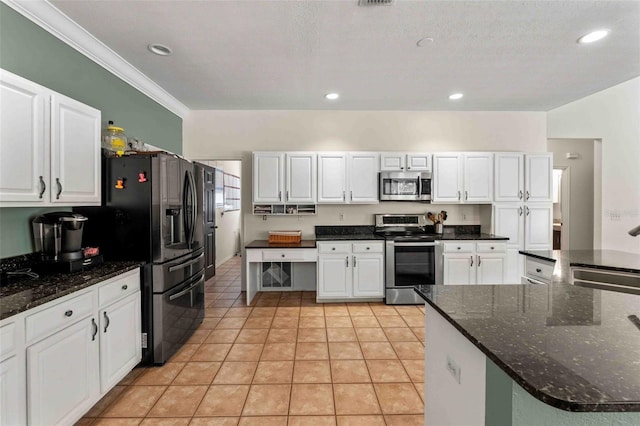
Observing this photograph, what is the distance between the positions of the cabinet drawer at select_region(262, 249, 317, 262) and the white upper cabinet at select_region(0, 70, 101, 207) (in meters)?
2.06

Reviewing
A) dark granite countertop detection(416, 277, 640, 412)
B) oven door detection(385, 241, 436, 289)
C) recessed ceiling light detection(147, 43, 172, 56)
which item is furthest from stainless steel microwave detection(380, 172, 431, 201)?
recessed ceiling light detection(147, 43, 172, 56)

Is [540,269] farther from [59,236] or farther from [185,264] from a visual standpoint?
[59,236]

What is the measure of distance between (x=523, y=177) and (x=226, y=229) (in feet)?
19.6

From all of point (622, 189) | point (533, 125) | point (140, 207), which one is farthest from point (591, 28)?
point (140, 207)

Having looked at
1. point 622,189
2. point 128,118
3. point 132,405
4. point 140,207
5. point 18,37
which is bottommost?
point 132,405

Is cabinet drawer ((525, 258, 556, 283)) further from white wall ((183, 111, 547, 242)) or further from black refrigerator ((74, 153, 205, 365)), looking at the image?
black refrigerator ((74, 153, 205, 365))

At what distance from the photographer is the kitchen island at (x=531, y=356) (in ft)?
2.41

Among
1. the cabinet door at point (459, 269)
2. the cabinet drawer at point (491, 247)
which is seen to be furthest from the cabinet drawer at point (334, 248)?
the cabinet drawer at point (491, 247)

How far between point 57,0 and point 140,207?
152 cm

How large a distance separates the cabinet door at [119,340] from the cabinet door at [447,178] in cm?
380

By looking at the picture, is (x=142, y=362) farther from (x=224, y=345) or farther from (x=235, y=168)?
(x=235, y=168)

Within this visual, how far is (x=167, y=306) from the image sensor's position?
2537 mm

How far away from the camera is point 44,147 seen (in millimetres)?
1836

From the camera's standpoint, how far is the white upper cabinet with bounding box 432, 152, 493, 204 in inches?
165
